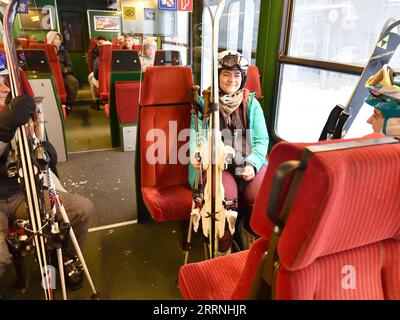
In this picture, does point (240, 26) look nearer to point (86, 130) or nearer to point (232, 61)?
point (232, 61)

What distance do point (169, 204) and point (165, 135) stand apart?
0.52 metres

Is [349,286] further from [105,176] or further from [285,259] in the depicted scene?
[105,176]

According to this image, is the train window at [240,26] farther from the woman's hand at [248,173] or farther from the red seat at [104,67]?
the red seat at [104,67]

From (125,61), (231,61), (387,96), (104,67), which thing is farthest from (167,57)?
(387,96)

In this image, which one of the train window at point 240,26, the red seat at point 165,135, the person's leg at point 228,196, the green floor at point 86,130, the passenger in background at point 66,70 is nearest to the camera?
the person's leg at point 228,196

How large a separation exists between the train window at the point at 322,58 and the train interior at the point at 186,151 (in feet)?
0.03

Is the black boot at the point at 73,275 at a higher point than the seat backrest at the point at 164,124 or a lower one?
lower

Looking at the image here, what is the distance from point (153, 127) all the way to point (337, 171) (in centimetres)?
177

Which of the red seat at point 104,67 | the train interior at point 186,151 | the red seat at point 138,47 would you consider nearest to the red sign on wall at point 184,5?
the train interior at point 186,151

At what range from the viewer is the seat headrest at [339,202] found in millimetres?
661

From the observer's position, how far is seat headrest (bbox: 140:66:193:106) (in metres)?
2.20

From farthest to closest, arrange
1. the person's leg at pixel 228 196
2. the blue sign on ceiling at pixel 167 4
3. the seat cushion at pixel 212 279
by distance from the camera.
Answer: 1. the blue sign on ceiling at pixel 167 4
2. the person's leg at pixel 228 196
3. the seat cushion at pixel 212 279

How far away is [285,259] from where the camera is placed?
2.40 ft
